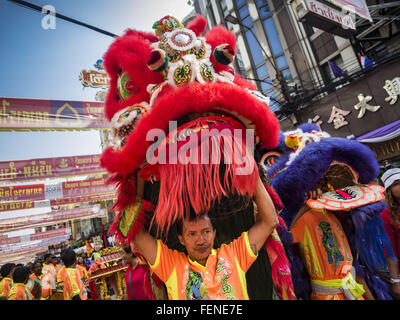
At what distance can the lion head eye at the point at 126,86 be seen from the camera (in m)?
1.30

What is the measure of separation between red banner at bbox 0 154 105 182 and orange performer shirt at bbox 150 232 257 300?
397 cm

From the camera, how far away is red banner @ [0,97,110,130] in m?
3.36

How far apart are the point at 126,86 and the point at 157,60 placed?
323 millimetres

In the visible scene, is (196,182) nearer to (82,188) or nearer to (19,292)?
(19,292)

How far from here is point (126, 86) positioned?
4.29 ft

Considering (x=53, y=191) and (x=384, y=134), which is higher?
(x=53, y=191)

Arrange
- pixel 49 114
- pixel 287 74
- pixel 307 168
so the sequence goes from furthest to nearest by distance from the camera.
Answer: pixel 287 74
pixel 49 114
pixel 307 168

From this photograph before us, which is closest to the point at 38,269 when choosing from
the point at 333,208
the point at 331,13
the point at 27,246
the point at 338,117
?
the point at 333,208

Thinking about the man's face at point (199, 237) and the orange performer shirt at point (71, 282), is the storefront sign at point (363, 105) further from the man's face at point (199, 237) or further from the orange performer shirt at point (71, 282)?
the orange performer shirt at point (71, 282)

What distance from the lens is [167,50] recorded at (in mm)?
1213

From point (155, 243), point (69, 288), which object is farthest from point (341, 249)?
point (69, 288)

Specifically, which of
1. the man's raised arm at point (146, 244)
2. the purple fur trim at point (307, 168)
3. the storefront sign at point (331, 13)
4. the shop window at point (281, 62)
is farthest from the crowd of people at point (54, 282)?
the shop window at point (281, 62)

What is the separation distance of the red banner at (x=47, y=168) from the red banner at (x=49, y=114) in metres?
0.82

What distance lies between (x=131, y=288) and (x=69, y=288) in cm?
251
